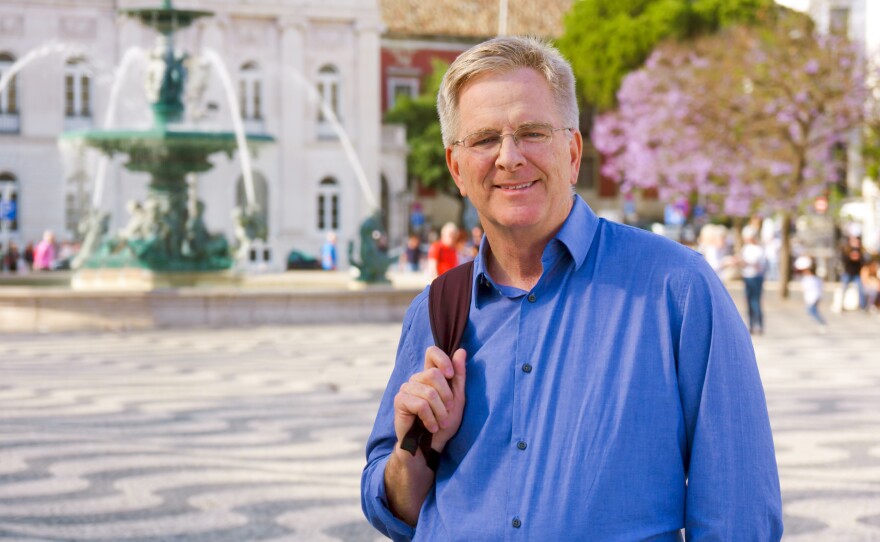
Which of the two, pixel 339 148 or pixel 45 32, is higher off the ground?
pixel 45 32

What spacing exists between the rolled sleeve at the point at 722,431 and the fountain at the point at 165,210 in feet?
53.4

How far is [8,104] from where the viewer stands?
4431 centimetres

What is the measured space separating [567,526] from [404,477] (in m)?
0.38

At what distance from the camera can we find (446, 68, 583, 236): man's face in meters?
2.52

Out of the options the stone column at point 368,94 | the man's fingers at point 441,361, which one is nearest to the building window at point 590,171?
the stone column at point 368,94

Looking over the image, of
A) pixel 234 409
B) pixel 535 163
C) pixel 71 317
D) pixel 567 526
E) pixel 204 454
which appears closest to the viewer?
pixel 567 526

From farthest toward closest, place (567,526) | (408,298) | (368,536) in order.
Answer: (408,298) < (368,536) < (567,526)

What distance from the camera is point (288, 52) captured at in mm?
45719

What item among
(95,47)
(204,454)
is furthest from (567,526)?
(95,47)

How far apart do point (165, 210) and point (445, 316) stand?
55.4ft

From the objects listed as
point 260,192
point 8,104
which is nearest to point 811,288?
point 260,192

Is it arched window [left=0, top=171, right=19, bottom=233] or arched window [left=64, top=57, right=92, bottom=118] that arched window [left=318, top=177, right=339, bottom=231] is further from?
arched window [left=0, top=171, right=19, bottom=233]

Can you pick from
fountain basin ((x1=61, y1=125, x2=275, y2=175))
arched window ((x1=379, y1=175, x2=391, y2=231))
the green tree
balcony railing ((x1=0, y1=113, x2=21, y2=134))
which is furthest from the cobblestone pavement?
arched window ((x1=379, y1=175, x2=391, y2=231))

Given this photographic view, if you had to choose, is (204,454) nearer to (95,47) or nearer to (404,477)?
(404,477)
